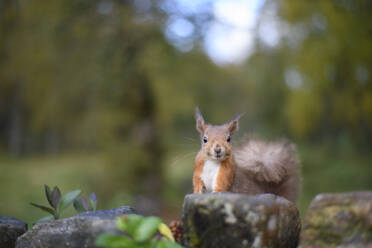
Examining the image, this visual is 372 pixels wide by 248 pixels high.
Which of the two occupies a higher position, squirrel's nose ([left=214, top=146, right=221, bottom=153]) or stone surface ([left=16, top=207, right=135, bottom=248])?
squirrel's nose ([left=214, top=146, right=221, bottom=153])

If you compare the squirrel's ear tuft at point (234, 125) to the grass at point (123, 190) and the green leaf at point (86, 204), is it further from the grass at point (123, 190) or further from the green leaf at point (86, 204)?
the grass at point (123, 190)

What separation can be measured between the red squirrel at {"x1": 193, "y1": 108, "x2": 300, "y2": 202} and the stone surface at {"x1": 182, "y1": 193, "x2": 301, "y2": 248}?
525 mm

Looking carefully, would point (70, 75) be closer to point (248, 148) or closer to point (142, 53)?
point (142, 53)

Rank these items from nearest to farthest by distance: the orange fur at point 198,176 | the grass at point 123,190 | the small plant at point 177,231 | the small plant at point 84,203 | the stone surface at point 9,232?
the small plant at point 177,231 → the stone surface at point 9,232 → the small plant at point 84,203 → the orange fur at point 198,176 → the grass at point 123,190

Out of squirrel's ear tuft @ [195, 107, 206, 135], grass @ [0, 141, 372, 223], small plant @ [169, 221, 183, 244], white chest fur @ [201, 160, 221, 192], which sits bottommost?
small plant @ [169, 221, 183, 244]

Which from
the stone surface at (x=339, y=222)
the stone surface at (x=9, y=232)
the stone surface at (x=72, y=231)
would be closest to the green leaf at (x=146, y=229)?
the stone surface at (x=72, y=231)

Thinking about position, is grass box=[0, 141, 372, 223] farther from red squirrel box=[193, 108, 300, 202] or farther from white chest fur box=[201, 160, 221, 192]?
white chest fur box=[201, 160, 221, 192]

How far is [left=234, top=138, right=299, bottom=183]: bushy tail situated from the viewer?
213 centimetres

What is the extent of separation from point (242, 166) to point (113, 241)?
1128 mm

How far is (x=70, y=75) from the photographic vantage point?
7352mm

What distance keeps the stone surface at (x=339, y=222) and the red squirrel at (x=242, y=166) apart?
0.64 m

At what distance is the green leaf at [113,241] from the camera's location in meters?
1.24

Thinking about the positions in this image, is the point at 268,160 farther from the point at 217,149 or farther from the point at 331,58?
the point at 331,58

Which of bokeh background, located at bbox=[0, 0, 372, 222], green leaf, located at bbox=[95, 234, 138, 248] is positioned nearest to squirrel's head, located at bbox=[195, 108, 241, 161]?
green leaf, located at bbox=[95, 234, 138, 248]
